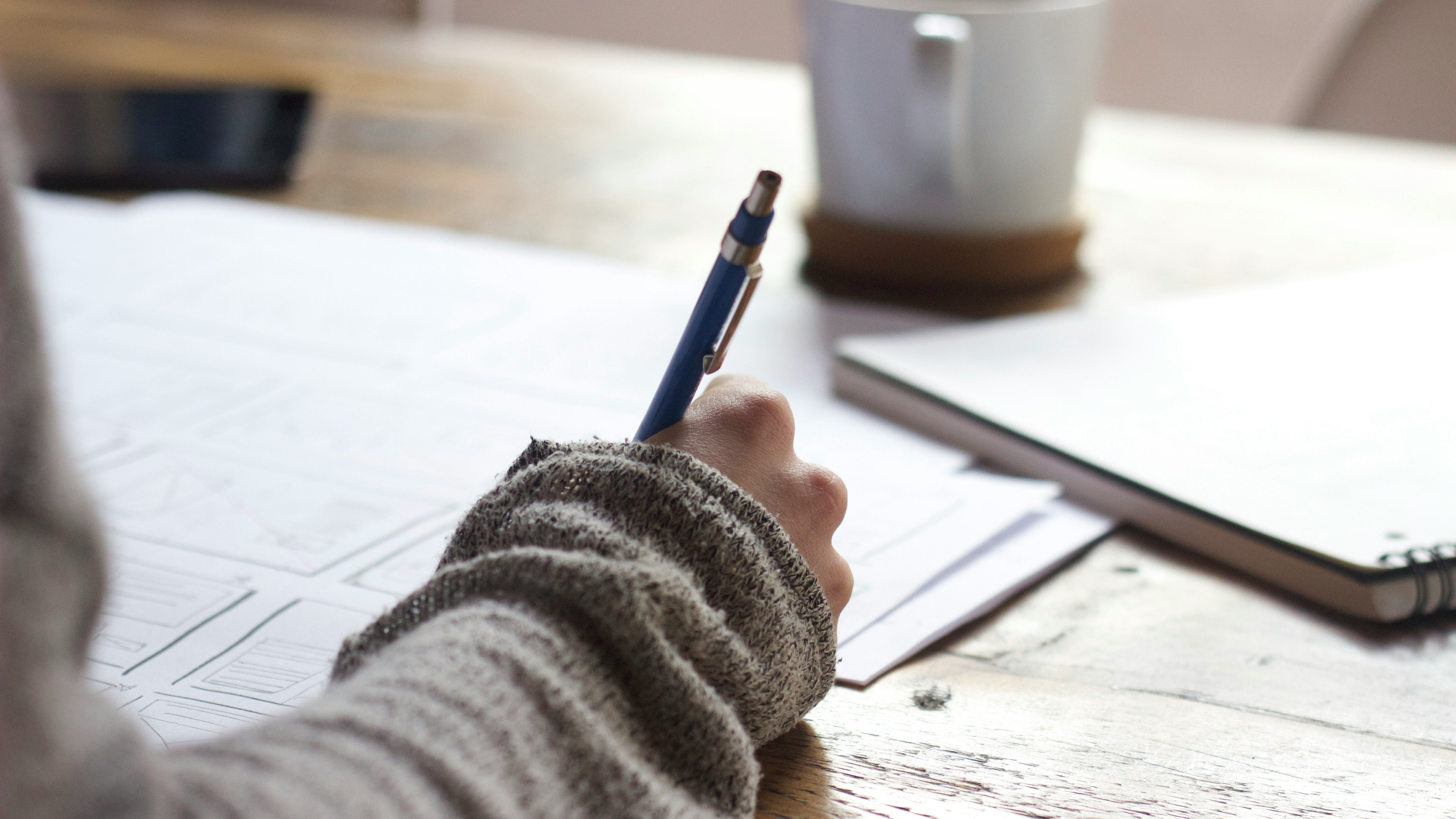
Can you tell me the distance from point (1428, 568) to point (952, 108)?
351mm

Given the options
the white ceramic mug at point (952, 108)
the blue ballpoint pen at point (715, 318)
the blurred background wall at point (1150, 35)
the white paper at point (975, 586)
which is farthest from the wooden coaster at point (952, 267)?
the blurred background wall at point (1150, 35)

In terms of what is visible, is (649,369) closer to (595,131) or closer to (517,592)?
(517,592)

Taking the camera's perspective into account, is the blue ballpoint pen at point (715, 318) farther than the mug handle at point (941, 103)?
No

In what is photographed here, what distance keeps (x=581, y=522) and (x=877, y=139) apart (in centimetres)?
45

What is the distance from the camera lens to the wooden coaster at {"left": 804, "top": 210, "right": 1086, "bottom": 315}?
0.70m

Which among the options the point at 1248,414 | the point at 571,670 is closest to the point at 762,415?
the point at 571,670

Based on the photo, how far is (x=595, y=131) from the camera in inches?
41.1

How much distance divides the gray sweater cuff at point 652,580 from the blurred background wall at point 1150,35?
1010mm

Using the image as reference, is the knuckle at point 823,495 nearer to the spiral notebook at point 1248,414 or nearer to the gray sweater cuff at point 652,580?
the gray sweater cuff at point 652,580

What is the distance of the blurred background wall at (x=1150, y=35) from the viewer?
1781 mm

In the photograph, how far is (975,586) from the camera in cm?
41

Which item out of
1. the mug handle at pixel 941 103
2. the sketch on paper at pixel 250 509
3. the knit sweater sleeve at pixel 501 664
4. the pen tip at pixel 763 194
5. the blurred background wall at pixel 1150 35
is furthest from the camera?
the blurred background wall at pixel 1150 35

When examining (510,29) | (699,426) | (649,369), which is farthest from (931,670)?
(510,29)

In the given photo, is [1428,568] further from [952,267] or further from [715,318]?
[952,267]
